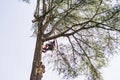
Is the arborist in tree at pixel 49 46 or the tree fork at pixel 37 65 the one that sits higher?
the arborist in tree at pixel 49 46

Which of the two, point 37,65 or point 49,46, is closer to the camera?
point 37,65

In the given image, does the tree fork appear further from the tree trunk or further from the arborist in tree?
the arborist in tree

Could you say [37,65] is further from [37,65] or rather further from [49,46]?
[49,46]

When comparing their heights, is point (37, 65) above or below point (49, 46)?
below

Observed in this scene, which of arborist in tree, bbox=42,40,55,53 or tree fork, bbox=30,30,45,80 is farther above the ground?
arborist in tree, bbox=42,40,55,53

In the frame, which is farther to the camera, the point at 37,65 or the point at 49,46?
the point at 49,46

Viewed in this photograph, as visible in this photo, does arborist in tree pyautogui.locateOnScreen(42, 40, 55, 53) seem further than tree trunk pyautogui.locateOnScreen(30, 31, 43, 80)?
Yes

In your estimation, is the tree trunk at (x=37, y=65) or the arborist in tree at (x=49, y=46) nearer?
the tree trunk at (x=37, y=65)

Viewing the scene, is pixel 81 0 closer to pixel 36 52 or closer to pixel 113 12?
pixel 113 12

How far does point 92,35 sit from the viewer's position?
46.6 feet

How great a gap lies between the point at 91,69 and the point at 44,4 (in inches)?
133

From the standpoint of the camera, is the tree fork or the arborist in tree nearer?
the tree fork

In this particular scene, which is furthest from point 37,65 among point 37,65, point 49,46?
point 49,46

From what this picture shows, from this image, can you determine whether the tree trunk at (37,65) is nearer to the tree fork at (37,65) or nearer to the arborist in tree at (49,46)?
the tree fork at (37,65)
